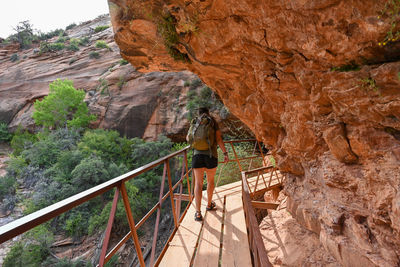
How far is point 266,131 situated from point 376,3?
99.3 inches

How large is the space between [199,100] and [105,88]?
33.7 feet

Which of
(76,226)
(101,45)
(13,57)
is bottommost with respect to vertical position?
(76,226)

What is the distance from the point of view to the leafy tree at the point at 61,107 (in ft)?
58.0

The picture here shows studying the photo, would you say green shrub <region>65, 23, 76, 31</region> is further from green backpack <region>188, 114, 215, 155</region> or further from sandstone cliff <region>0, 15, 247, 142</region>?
green backpack <region>188, 114, 215, 155</region>

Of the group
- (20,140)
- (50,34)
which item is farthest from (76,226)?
(50,34)

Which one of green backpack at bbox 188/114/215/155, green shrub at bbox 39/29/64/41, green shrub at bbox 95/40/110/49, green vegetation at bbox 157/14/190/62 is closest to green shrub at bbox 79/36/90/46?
green shrub at bbox 95/40/110/49

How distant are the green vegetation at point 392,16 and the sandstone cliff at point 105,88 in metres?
10.3

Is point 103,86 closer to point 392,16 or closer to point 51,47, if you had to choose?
point 51,47

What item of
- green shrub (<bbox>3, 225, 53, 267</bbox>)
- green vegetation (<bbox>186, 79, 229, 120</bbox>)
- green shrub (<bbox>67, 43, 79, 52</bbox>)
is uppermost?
green shrub (<bbox>67, 43, 79, 52</bbox>)

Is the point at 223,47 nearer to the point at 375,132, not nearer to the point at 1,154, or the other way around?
the point at 375,132

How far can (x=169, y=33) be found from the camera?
11.7 ft

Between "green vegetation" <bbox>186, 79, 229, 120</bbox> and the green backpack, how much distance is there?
9.26m

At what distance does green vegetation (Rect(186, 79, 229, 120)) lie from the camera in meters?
12.7

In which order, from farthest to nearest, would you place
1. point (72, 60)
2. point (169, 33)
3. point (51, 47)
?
point (51, 47) → point (72, 60) → point (169, 33)
